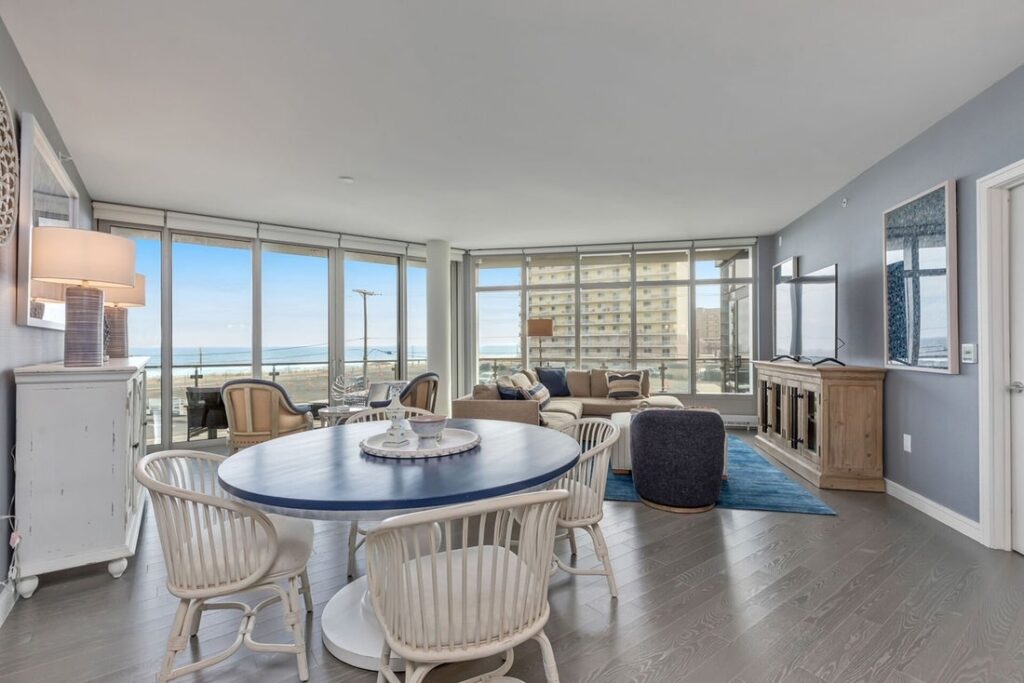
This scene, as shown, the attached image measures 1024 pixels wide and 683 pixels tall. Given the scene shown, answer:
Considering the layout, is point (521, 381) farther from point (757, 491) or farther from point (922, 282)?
point (922, 282)

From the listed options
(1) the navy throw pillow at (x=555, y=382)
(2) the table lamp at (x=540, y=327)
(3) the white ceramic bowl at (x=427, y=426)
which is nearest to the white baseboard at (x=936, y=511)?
(3) the white ceramic bowl at (x=427, y=426)

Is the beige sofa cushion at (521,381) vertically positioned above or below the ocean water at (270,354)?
below

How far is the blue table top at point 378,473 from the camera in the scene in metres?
1.45

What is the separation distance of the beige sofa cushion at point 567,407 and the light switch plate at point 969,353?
3.30 metres

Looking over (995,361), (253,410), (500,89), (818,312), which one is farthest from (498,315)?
(995,361)

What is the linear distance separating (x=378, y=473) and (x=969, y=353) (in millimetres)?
3405

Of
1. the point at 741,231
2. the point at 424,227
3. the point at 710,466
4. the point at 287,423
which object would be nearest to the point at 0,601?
the point at 287,423

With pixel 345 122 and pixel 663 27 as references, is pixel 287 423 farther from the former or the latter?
pixel 663 27

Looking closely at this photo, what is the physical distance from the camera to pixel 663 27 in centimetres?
222

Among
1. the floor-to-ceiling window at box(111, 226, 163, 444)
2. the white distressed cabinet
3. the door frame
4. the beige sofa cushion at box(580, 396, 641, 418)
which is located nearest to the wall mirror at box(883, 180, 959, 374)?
the door frame

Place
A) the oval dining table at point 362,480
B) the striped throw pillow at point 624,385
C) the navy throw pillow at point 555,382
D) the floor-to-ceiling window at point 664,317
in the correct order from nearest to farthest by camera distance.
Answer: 1. the oval dining table at point 362,480
2. the striped throw pillow at point 624,385
3. the navy throw pillow at point 555,382
4. the floor-to-ceiling window at point 664,317

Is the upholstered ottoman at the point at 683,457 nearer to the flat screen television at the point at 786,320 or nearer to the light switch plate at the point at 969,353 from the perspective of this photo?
the light switch plate at the point at 969,353

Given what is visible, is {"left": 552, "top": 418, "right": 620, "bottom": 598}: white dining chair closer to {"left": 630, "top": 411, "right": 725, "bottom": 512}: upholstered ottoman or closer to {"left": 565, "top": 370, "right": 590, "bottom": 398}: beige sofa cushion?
{"left": 630, "top": 411, "right": 725, "bottom": 512}: upholstered ottoman

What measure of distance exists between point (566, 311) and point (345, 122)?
16.5 feet
